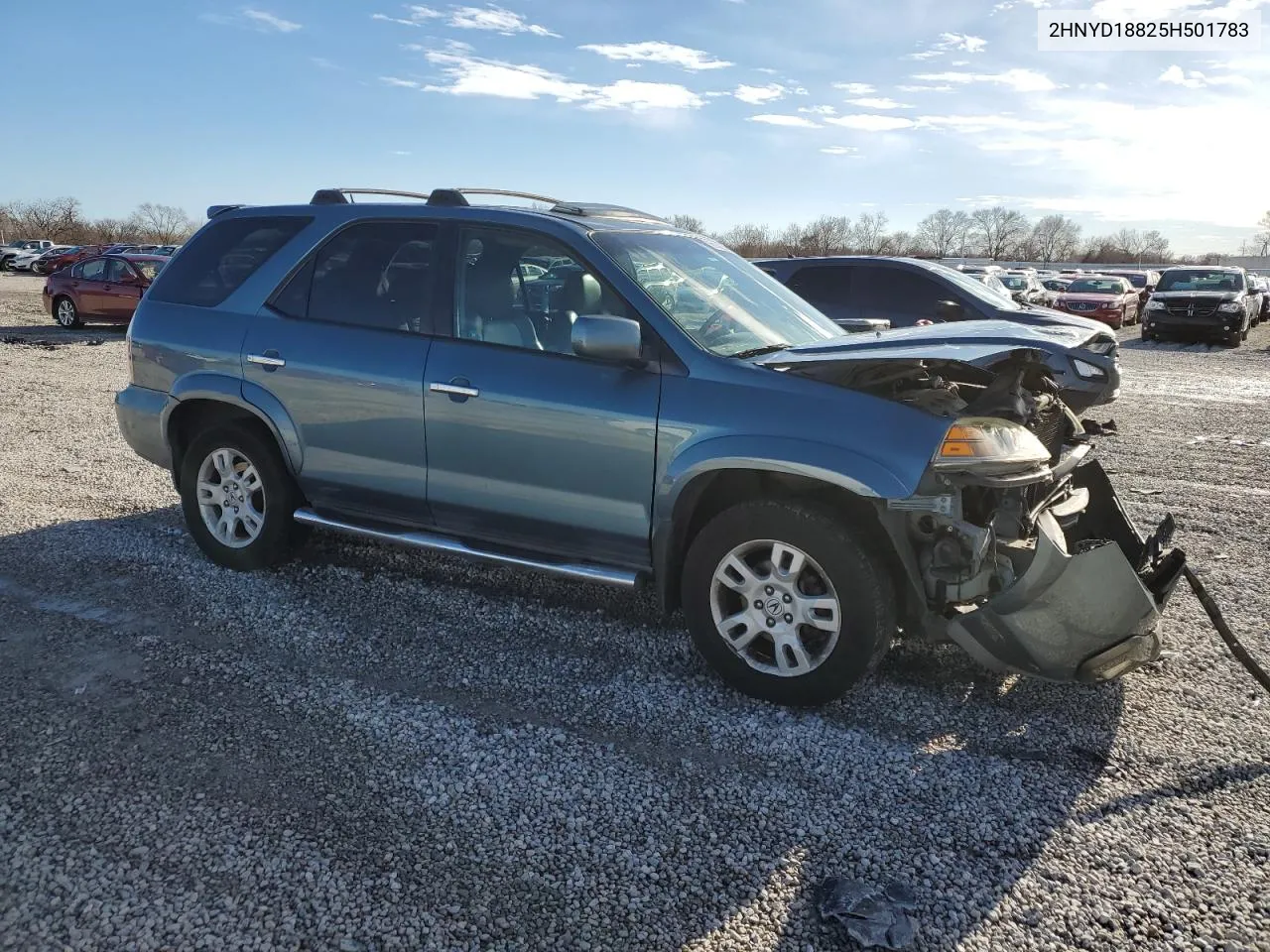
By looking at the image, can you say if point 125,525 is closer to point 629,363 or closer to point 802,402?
point 629,363

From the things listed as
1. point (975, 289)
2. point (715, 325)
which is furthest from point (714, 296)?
point (975, 289)

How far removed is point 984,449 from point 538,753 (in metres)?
1.96

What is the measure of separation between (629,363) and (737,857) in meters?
1.98

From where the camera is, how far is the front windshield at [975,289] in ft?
33.7

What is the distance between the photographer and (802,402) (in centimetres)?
365

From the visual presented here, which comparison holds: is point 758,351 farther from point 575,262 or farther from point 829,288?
point 829,288

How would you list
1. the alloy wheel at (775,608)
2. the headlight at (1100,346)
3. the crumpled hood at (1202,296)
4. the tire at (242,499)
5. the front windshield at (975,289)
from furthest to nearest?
the crumpled hood at (1202,296) → the front windshield at (975,289) → the headlight at (1100,346) → the tire at (242,499) → the alloy wheel at (775,608)

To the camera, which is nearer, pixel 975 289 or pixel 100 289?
pixel 975 289

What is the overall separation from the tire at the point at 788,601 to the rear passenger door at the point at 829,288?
7.34 metres

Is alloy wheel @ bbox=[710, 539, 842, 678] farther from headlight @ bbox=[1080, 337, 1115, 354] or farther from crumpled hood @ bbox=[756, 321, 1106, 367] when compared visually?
headlight @ bbox=[1080, 337, 1115, 354]

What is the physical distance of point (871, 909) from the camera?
2.63 meters

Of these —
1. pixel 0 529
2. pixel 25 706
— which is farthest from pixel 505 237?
pixel 0 529

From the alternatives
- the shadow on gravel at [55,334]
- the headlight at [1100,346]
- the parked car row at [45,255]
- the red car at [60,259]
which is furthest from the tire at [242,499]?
the red car at [60,259]

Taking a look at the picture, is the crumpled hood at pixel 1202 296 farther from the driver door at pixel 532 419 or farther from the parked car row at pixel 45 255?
the parked car row at pixel 45 255
